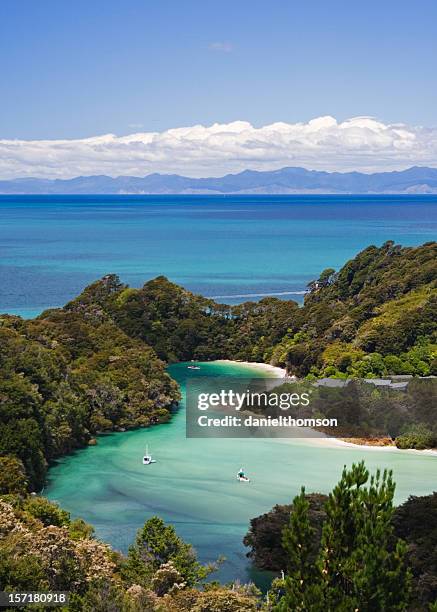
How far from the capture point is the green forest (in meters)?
8.11

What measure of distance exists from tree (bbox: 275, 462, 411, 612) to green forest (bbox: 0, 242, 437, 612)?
0.01 m

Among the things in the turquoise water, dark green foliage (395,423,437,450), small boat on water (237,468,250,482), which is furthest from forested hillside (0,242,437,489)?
dark green foliage (395,423,437,450)

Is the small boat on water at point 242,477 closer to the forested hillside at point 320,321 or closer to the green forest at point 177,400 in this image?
the green forest at point 177,400

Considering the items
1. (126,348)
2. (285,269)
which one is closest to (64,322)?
(126,348)

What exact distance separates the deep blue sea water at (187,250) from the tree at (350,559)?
118ft

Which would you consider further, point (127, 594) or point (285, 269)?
point (285, 269)

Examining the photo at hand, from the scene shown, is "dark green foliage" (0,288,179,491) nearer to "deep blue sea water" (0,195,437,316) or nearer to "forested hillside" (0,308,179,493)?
"forested hillside" (0,308,179,493)

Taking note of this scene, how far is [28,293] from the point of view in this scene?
49.7 metres

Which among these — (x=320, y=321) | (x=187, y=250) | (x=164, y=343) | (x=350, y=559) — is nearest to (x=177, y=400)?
(x=164, y=343)

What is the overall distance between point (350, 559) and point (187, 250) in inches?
2682

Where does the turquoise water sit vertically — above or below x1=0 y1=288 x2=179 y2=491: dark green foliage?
below

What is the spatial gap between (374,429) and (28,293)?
31.5m

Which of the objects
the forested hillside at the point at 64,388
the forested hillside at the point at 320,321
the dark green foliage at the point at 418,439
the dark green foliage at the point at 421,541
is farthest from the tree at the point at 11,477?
the forested hillside at the point at 320,321

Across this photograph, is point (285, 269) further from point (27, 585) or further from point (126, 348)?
point (27, 585)
